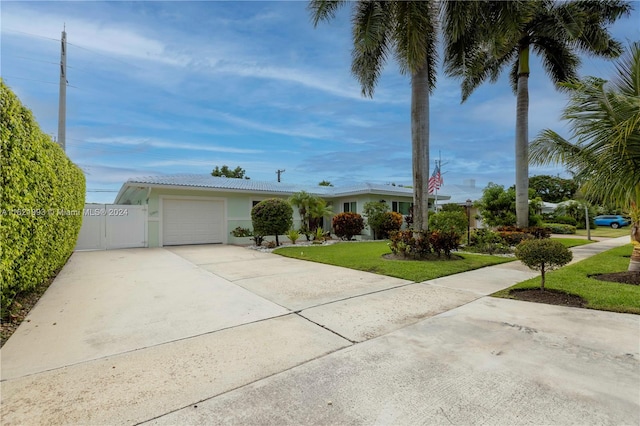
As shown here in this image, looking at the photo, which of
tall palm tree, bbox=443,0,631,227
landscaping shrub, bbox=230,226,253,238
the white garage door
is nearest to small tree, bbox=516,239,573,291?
tall palm tree, bbox=443,0,631,227

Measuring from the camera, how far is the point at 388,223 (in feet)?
56.7

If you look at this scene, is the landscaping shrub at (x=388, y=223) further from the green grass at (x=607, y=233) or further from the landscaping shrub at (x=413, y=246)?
the green grass at (x=607, y=233)

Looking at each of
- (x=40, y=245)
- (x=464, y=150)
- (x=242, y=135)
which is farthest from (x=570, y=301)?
(x=464, y=150)

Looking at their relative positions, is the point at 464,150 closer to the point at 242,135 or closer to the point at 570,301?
the point at 242,135

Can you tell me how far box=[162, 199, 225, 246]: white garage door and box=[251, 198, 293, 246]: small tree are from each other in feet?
10.9

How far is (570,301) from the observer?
512 centimetres

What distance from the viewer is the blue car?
31797mm

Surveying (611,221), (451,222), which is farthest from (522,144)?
(611,221)

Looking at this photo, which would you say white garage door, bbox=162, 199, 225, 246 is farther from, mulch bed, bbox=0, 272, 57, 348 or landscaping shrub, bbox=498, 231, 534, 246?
landscaping shrub, bbox=498, 231, 534, 246

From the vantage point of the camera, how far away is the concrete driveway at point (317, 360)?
7.53 feet

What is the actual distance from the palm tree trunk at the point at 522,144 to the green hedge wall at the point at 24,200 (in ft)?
54.0

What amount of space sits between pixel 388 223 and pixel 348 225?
89.5 inches

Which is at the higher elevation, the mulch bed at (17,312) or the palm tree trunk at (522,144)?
the palm tree trunk at (522,144)

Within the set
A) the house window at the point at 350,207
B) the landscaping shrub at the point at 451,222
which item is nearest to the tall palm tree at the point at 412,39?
the landscaping shrub at the point at 451,222
